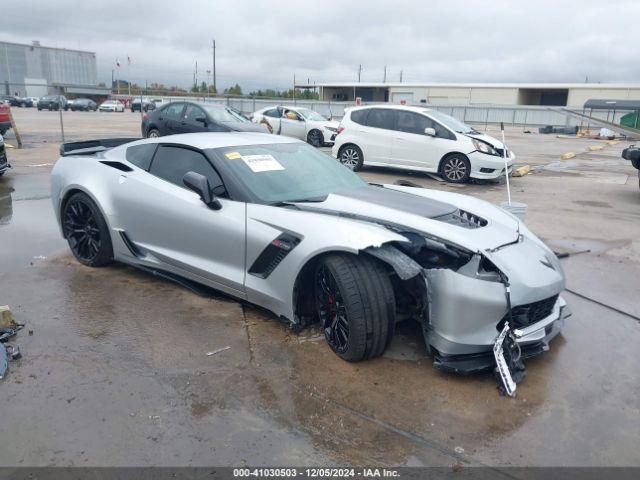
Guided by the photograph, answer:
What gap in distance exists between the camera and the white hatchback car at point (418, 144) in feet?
35.5

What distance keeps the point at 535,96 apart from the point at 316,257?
65717 mm

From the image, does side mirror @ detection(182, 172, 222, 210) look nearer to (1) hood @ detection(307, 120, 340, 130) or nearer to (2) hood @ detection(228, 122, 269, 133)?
(2) hood @ detection(228, 122, 269, 133)

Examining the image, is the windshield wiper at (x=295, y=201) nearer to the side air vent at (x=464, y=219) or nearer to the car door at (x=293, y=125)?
the side air vent at (x=464, y=219)

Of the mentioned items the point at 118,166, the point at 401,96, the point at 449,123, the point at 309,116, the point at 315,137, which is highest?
the point at 401,96

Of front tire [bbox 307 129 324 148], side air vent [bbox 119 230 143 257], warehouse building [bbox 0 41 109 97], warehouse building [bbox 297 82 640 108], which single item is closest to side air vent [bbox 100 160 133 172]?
side air vent [bbox 119 230 143 257]

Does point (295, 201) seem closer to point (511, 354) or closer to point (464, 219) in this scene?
point (464, 219)

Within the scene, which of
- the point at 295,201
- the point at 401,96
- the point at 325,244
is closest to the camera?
the point at 325,244

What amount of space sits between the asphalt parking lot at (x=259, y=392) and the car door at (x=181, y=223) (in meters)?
0.35

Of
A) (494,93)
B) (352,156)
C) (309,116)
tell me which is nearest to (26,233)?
(352,156)

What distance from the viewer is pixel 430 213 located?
3742 mm

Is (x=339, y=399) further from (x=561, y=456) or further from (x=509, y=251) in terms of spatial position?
(x=509, y=251)

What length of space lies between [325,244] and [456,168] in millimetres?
8338

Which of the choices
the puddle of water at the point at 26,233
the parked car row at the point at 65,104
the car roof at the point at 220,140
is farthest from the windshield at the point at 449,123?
the parked car row at the point at 65,104

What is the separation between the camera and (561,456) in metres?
2.61
